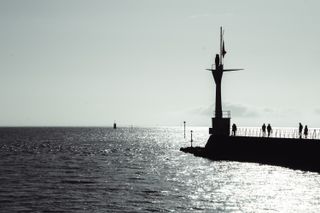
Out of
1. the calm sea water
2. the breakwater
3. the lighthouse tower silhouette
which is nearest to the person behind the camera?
the calm sea water

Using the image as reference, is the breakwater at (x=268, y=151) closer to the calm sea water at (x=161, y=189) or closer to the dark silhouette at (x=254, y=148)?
the dark silhouette at (x=254, y=148)

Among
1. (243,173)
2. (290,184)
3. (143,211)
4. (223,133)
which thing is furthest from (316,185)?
(223,133)

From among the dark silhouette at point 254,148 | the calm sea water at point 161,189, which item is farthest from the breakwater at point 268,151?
the calm sea water at point 161,189

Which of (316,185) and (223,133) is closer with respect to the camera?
(316,185)

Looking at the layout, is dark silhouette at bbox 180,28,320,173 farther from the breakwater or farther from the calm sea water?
the calm sea water

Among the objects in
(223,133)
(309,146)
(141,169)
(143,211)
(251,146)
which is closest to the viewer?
(143,211)

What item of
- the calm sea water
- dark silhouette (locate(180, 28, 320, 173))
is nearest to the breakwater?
dark silhouette (locate(180, 28, 320, 173))

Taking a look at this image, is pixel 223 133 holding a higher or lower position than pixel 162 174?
higher

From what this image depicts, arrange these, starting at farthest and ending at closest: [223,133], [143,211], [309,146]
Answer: [223,133] < [309,146] < [143,211]

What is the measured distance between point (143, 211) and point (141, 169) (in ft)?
90.0

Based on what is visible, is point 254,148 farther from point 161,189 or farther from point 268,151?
point 161,189

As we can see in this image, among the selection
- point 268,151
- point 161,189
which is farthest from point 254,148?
point 161,189

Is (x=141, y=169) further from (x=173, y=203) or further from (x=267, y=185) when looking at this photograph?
(x=173, y=203)

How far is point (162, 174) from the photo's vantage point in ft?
171
